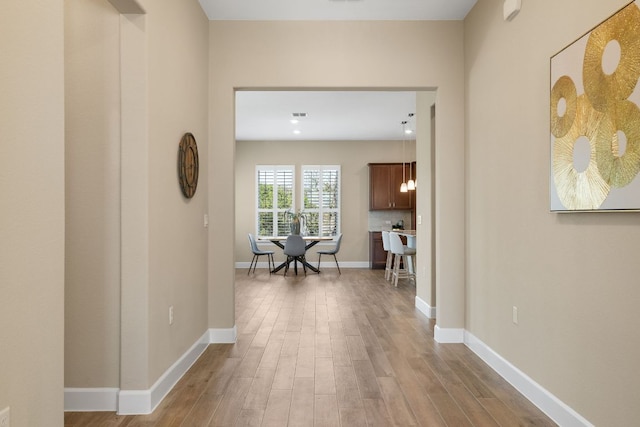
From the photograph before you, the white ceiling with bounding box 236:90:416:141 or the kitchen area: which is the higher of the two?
the white ceiling with bounding box 236:90:416:141

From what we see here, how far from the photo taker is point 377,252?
959 centimetres

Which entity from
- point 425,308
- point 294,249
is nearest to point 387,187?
point 294,249

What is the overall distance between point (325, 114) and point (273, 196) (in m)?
3.14

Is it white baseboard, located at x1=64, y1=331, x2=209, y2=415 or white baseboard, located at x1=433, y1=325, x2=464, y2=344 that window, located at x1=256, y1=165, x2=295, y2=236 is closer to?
white baseboard, located at x1=433, y1=325, x2=464, y2=344

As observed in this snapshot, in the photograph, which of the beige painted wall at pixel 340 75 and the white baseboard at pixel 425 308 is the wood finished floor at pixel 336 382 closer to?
the white baseboard at pixel 425 308

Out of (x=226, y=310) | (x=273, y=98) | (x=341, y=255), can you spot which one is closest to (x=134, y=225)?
(x=226, y=310)

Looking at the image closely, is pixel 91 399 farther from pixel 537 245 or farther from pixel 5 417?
pixel 537 245

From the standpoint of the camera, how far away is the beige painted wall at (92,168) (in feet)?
8.29

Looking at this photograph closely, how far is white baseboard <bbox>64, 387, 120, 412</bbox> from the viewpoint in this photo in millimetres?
2559

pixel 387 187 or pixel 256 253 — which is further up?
pixel 387 187

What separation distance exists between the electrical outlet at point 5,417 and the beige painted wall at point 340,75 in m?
2.57

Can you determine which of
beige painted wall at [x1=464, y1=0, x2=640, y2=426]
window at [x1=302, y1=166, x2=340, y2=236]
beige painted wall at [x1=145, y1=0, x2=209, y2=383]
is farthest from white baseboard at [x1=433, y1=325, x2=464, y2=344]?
window at [x1=302, y1=166, x2=340, y2=236]

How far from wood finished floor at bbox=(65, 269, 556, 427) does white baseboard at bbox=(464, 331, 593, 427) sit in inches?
1.9

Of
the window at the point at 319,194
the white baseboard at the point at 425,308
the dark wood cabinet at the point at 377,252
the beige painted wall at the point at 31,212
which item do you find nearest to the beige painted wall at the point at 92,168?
the beige painted wall at the point at 31,212
